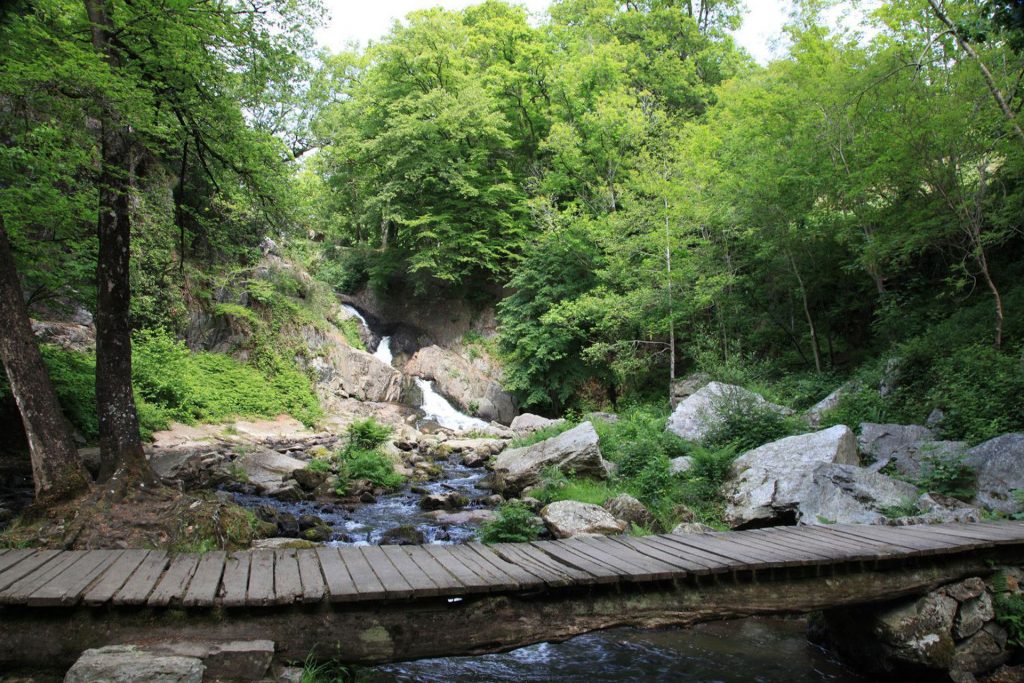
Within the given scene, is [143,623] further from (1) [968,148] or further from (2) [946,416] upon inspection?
(1) [968,148]

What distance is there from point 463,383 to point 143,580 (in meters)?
22.2

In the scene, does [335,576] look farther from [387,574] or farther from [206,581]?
[206,581]

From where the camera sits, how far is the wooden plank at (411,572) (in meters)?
3.74

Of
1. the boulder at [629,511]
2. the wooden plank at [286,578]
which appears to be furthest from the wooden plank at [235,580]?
the boulder at [629,511]

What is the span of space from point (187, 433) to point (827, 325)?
710 inches

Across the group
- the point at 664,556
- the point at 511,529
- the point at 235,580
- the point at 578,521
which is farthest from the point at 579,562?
the point at 578,521

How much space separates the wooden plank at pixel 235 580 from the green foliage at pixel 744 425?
8317 mm

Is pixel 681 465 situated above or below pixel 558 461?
above

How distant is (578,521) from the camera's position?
841 cm

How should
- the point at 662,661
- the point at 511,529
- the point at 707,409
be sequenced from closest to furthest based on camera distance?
1. the point at 662,661
2. the point at 511,529
3. the point at 707,409

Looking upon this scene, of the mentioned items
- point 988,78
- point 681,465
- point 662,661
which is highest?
point 988,78

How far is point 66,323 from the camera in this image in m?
15.6

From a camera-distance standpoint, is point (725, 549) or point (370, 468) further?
point (370, 468)

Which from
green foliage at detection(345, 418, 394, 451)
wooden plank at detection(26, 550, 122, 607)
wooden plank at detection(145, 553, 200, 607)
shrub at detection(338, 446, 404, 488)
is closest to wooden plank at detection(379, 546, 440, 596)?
wooden plank at detection(145, 553, 200, 607)
